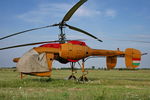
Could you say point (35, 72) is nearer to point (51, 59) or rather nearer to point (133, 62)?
point (51, 59)

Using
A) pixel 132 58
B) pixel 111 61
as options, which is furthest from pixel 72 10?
pixel 132 58

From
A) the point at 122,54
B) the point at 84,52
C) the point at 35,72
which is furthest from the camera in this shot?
the point at 122,54

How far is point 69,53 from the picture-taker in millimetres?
21984

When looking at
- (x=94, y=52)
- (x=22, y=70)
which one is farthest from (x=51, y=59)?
(x=94, y=52)

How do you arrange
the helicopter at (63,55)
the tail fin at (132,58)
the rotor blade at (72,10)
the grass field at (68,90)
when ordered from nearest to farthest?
the grass field at (68,90) → the rotor blade at (72,10) → the helicopter at (63,55) → the tail fin at (132,58)

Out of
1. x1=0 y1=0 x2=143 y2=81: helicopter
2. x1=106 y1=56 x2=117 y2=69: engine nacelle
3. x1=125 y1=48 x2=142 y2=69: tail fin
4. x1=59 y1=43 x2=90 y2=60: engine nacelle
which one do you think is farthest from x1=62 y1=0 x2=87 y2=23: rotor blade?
x1=125 y1=48 x2=142 y2=69: tail fin

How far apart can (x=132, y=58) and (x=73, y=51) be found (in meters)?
6.89

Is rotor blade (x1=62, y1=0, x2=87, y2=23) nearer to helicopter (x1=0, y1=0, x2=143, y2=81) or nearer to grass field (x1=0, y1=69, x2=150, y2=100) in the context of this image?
helicopter (x1=0, y1=0, x2=143, y2=81)

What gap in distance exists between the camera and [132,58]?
2577cm

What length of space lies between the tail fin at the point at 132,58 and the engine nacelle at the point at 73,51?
498cm

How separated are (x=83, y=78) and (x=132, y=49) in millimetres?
6483

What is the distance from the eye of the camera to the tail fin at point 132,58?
25.7 metres

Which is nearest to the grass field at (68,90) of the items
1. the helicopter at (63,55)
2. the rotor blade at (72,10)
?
the helicopter at (63,55)

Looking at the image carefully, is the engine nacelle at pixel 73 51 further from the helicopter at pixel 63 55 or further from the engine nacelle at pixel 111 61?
the engine nacelle at pixel 111 61
